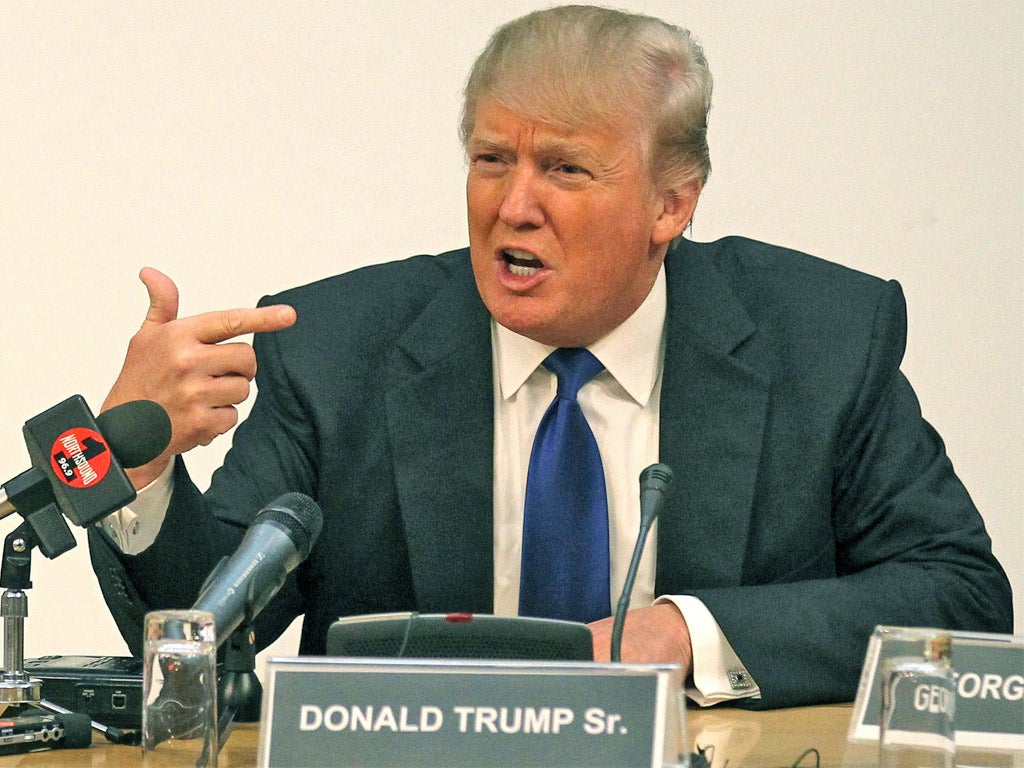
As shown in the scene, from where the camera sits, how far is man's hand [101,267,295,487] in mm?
1904

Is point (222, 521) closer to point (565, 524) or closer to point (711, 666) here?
point (565, 524)

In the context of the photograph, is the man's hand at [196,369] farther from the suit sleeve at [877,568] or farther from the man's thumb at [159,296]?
the suit sleeve at [877,568]

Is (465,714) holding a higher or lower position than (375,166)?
lower

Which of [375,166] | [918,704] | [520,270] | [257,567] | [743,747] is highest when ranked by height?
[375,166]

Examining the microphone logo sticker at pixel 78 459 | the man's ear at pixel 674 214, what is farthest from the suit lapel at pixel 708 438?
the microphone logo sticker at pixel 78 459

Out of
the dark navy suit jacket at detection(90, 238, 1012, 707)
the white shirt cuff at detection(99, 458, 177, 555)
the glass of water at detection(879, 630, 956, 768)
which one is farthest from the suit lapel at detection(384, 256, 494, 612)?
the glass of water at detection(879, 630, 956, 768)

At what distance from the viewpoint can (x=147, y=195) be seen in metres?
3.13

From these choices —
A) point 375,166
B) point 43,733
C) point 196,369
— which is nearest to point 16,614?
point 43,733

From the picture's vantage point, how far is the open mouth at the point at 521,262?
246cm

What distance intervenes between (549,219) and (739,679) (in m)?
0.77

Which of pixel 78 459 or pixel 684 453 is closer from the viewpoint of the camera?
pixel 78 459

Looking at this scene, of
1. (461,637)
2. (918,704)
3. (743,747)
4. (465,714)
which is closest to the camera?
(465,714)

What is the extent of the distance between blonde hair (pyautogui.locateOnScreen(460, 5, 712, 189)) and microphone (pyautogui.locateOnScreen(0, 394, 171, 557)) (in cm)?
106

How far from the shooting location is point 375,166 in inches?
127
